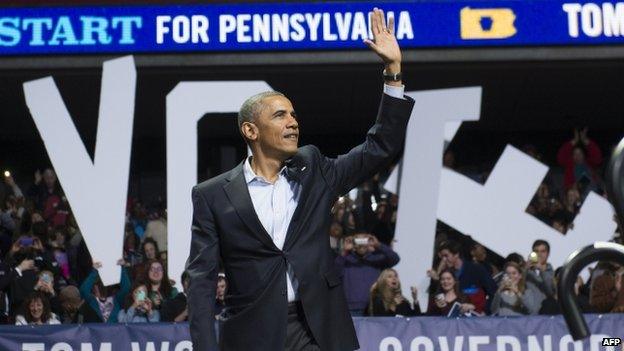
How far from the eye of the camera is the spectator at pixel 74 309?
10.8 meters

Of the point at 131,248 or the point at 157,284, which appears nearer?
the point at 157,284

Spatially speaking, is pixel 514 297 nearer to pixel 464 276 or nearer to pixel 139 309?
pixel 464 276

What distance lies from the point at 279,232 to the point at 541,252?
25.7 ft

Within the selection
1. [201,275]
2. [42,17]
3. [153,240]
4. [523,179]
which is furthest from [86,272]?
[201,275]

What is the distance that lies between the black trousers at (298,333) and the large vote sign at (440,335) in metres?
4.28

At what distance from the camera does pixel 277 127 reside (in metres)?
4.04

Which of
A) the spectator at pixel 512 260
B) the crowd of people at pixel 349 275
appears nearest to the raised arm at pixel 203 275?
the crowd of people at pixel 349 275

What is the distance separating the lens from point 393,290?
1028 centimetres

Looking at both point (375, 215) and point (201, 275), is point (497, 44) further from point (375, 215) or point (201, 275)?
point (201, 275)

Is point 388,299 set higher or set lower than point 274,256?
lower

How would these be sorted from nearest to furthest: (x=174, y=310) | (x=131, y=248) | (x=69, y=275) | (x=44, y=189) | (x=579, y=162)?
(x=174, y=310) → (x=69, y=275) → (x=131, y=248) → (x=579, y=162) → (x=44, y=189)

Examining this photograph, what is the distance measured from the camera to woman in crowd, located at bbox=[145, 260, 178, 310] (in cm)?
1092

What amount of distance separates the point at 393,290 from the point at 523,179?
296 cm

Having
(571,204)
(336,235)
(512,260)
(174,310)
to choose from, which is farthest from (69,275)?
(571,204)
